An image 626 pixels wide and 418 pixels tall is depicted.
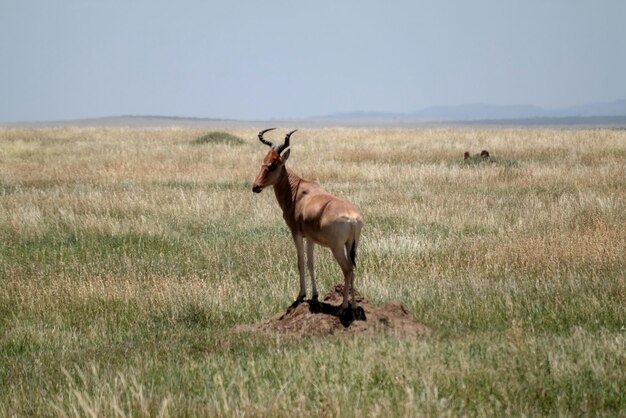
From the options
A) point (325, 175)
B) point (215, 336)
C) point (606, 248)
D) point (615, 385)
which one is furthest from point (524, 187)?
point (615, 385)

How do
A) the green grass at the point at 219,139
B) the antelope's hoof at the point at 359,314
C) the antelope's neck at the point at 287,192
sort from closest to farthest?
the antelope's hoof at the point at 359,314
the antelope's neck at the point at 287,192
the green grass at the point at 219,139

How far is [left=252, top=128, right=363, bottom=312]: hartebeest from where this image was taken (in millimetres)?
8797

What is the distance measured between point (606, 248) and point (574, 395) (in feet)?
21.3

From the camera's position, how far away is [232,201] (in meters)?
20.3

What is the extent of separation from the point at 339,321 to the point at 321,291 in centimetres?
221

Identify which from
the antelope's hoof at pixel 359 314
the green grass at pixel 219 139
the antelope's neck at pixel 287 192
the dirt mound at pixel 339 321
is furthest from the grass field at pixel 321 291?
the green grass at pixel 219 139

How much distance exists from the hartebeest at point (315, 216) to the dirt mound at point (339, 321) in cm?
16

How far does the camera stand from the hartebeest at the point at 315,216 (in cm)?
880

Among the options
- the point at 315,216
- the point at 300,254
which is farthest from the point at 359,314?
the point at 315,216

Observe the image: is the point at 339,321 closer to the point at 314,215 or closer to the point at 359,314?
the point at 359,314

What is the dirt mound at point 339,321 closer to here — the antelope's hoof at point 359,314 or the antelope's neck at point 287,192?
the antelope's hoof at point 359,314

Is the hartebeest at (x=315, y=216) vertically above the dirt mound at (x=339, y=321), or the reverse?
the hartebeest at (x=315, y=216)

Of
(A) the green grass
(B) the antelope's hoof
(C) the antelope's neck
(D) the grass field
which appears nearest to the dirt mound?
(B) the antelope's hoof

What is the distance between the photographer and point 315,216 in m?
9.04
